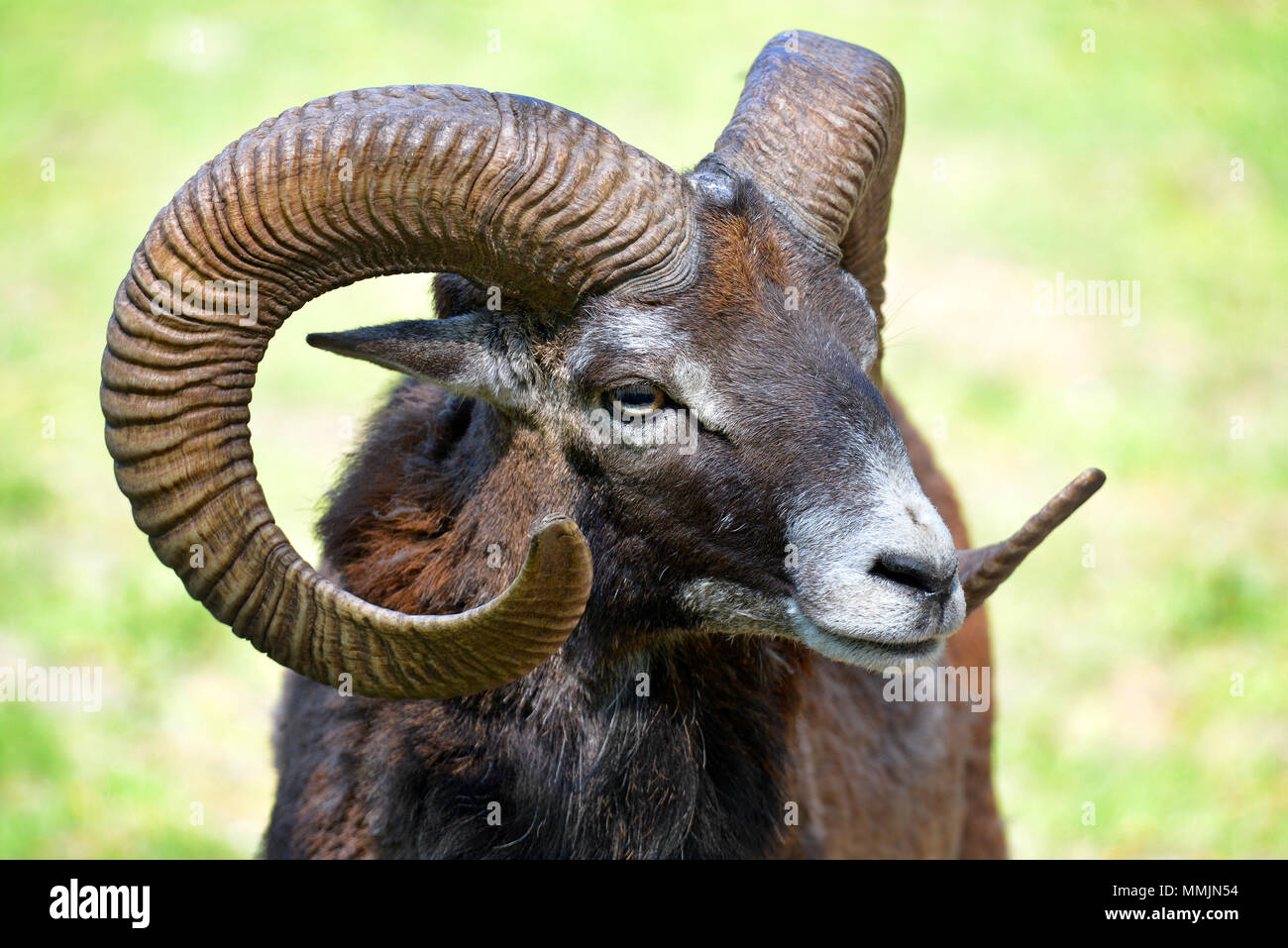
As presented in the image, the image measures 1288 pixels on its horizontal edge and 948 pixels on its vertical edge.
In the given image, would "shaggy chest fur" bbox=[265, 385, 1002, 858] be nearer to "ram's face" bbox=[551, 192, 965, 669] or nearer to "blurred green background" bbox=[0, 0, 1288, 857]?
"ram's face" bbox=[551, 192, 965, 669]

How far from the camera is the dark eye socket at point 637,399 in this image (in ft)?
14.3

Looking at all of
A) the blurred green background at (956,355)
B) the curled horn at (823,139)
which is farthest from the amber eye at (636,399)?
the blurred green background at (956,355)

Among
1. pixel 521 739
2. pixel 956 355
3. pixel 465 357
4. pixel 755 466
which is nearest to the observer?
pixel 755 466

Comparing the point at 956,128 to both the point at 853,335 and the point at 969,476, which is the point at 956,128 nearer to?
the point at 969,476

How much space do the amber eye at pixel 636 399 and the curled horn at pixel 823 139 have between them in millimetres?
913

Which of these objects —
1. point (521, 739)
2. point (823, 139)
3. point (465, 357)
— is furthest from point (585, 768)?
point (823, 139)

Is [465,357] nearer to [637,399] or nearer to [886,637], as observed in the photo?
[637,399]

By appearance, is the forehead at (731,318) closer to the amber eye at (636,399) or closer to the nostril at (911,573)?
the amber eye at (636,399)

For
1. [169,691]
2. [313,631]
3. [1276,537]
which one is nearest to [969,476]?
[1276,537]

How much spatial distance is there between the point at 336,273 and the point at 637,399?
1.05 metres

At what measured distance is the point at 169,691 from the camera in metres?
9.38

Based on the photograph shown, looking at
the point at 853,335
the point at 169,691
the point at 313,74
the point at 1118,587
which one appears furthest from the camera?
the point at 313,74

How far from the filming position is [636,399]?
173 inches
